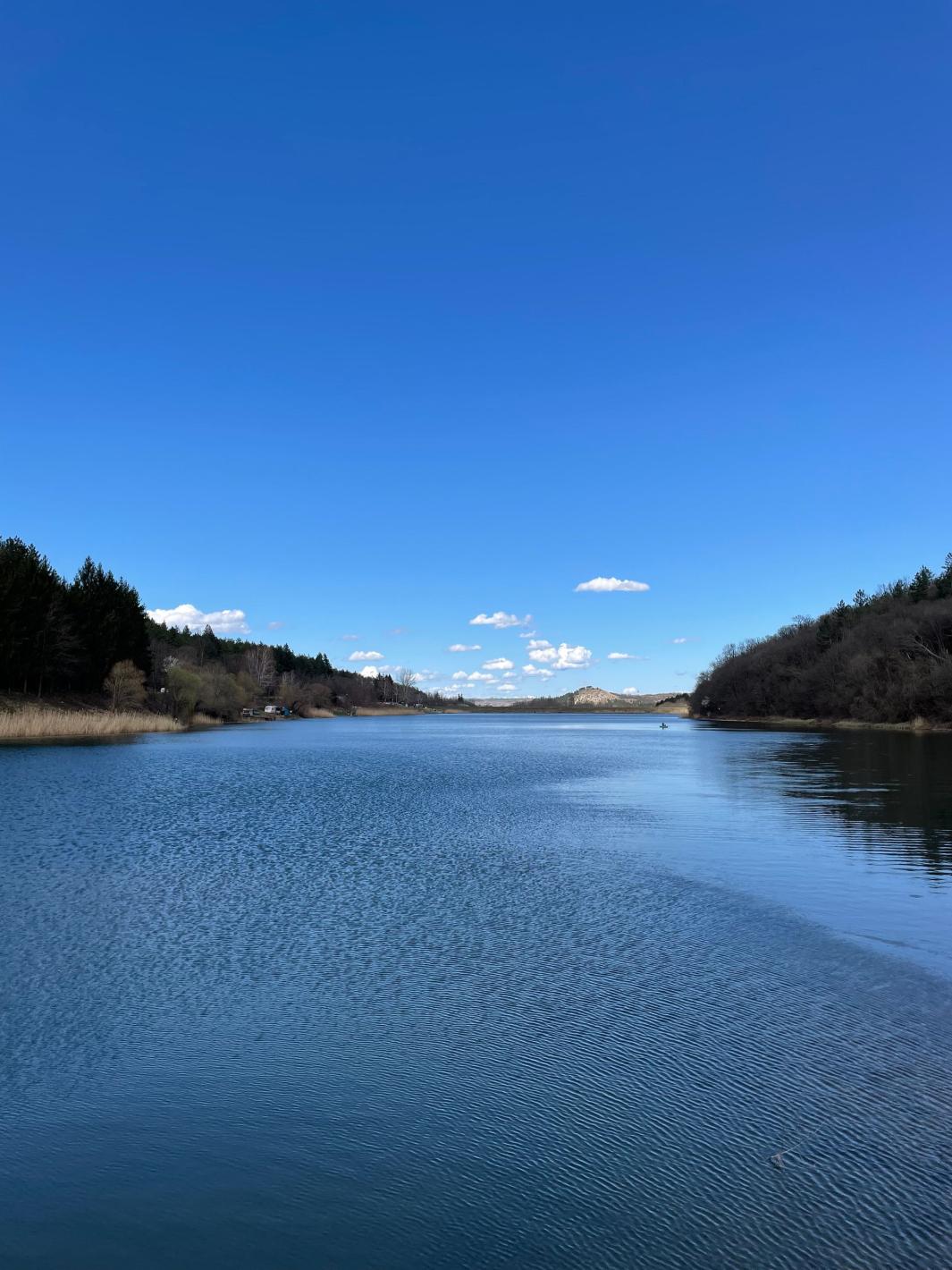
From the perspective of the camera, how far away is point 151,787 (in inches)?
1213

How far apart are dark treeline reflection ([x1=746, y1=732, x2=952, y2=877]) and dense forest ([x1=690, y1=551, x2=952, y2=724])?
2378 cm

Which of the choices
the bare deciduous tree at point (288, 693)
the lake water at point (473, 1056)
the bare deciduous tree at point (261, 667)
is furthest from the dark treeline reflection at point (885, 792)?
the bare deciduous tree at point (261, 667)

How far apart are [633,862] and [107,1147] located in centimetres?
1279

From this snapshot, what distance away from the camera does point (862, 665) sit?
86250 mm

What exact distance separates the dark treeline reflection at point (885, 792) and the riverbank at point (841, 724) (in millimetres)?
22029

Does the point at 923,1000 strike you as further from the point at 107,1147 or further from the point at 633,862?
the point at 633,862

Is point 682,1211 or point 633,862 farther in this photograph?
point 633,862

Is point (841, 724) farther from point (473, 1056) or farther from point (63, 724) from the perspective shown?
point (473, 1056)

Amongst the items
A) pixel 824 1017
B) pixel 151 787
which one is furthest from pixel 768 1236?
pixel 151 787

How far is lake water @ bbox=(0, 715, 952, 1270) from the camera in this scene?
5.01m

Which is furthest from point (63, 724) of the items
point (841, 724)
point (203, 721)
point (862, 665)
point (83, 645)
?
point (841, 724)

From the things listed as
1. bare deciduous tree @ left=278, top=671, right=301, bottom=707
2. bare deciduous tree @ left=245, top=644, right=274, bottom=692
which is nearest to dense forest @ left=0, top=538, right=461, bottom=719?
bare deciduous tree @ left=278, top=671, right=301, bottom=707

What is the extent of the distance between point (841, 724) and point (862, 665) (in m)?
14.9

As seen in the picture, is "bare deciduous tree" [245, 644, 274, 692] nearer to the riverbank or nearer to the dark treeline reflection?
the riverbank
